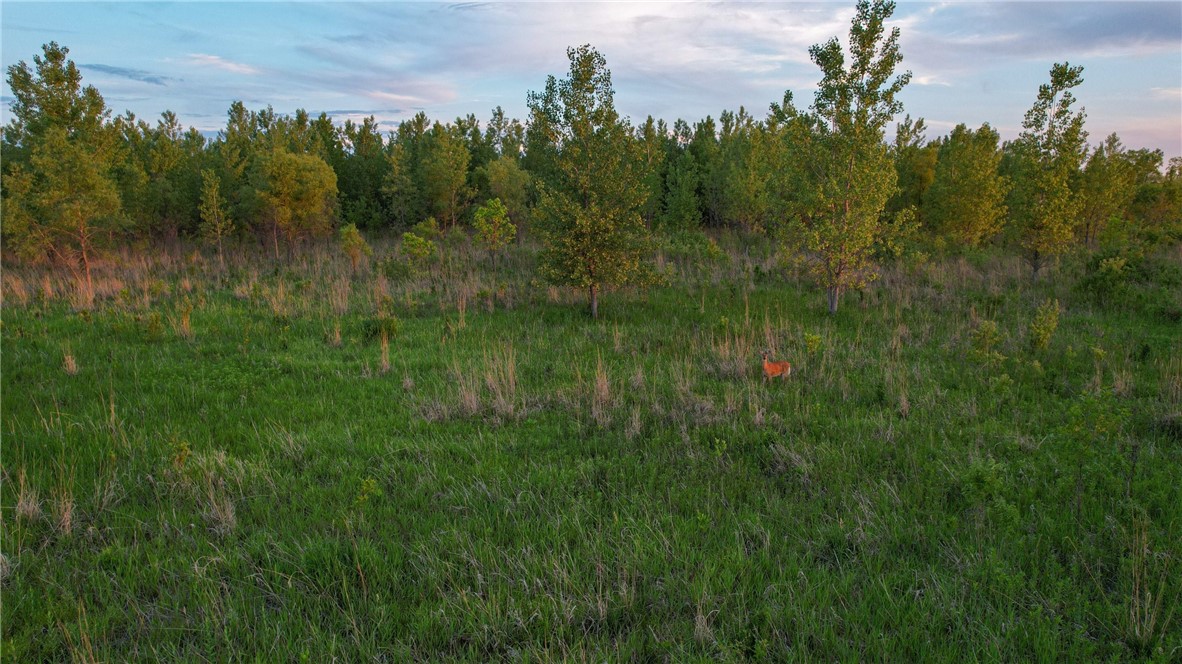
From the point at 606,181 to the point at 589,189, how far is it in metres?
0.36

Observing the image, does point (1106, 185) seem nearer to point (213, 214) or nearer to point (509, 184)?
point (509, 184)

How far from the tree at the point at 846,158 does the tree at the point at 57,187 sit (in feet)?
50.2

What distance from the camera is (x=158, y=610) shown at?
3.08 m

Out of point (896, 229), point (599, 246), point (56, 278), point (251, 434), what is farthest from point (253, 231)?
point (896, 229)

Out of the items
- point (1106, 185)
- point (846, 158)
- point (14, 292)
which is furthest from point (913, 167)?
point (14, 292)

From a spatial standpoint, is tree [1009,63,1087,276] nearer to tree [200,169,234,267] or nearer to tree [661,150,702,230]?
tree [661,150,702,230]

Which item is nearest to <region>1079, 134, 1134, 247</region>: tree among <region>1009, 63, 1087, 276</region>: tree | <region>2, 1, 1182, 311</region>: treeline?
<region>2, 1, 1182, 311</region>: treeline

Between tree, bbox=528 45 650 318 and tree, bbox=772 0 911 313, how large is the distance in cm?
345

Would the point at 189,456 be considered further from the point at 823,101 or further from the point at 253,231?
the point at 253,231

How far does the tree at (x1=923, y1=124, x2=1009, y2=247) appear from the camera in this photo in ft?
54.5

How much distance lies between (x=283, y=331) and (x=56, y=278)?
1072 cm

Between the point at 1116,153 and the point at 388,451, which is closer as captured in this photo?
the point at 388,451

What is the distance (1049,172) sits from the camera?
1282cm

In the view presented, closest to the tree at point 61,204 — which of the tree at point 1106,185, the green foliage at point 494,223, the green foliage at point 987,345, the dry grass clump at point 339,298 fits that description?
the dry grass clump at point 339,298
